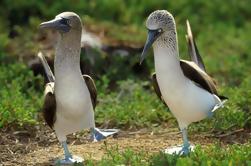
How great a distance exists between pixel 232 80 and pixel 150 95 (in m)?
1.39

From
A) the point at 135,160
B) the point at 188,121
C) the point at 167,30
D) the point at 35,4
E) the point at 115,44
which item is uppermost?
the point at 35,4

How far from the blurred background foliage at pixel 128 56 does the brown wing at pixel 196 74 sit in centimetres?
95

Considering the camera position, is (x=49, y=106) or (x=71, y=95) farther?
(x=49, y=106)

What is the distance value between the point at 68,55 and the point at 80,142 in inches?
53.2

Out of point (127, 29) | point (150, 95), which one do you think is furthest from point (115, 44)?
point (150, 95)

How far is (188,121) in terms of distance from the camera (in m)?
6.34

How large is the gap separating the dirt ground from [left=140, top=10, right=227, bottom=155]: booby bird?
629 millimetres

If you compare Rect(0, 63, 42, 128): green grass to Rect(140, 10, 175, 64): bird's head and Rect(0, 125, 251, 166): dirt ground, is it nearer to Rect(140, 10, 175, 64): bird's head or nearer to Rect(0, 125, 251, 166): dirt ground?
Rect(0, 125, 251, 166): dirt ground

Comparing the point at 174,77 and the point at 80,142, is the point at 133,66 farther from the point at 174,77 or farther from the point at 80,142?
the point at 174,77

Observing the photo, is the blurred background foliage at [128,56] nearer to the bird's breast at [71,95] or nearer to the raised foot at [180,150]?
the raised foot at [180,150]

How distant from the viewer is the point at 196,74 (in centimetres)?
630

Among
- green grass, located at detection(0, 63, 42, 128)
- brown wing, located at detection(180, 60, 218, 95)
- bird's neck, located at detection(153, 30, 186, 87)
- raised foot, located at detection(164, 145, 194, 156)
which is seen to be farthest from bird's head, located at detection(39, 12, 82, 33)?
green grass, located at detection(0, 63, 42, 128)

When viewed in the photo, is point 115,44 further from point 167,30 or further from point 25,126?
point 167,30

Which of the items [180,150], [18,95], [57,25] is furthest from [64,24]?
[18,95]
